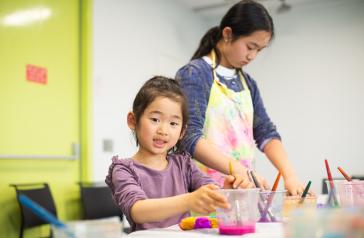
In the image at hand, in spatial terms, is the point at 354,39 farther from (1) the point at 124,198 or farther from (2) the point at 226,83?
(1) the point at 124,198

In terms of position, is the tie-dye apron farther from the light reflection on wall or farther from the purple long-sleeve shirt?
the light reflection on wall

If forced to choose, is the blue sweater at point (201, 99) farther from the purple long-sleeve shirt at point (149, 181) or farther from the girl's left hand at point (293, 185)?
the girl's left hand at point (293, 185)

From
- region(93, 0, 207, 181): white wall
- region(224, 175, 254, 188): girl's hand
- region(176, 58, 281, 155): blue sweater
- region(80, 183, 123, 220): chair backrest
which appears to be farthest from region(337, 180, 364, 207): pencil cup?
region(93, 0, 207, 181): white wall

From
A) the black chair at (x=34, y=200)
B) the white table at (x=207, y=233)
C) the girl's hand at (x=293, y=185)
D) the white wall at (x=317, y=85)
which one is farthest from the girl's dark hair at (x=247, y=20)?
the white wall at (x=317, y=85)

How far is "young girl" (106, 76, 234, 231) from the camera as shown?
A: 3.82 ft

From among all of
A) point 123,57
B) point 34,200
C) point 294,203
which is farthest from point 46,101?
Answer: point 294,203

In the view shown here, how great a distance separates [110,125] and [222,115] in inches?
81.5

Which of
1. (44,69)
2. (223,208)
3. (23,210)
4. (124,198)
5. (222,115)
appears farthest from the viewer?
(44,69)

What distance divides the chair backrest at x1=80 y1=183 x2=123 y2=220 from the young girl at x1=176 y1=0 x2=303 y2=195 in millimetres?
1663

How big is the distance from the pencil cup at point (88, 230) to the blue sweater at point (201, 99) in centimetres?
87

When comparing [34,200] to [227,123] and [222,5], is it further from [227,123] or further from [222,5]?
[222,5]

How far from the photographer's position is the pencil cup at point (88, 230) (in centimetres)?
59

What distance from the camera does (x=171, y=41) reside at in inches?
185


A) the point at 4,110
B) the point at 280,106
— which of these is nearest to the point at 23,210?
the point at 4,110
